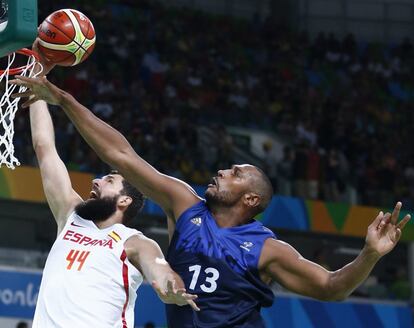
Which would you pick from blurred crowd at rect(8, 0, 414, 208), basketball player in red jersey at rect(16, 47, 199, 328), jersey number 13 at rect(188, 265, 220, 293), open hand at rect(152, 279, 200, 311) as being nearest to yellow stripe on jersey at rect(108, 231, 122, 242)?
basketball player in red jersey at rect(16, 47, 199, 328)

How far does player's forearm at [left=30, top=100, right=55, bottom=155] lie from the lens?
6.86 metres

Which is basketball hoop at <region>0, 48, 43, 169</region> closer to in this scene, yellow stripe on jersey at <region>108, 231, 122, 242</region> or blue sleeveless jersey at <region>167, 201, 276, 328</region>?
yellow stripe on jersey at <region>108, 231, 122, 242</region>

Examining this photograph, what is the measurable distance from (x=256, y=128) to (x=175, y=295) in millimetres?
14970

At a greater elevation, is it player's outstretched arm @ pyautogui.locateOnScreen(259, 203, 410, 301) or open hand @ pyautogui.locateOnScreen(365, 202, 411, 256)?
open hand @ pyautogui.locateOnScreen(365, 202, 411, 256)

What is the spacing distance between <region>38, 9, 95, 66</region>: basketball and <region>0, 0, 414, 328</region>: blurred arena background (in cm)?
759

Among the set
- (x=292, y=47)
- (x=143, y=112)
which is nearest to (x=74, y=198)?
(x=143, y=112)

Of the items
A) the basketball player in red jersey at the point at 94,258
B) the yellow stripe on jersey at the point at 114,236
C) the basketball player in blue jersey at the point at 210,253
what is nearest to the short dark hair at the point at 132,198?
the basketball player in red jersey at the point at 94,258

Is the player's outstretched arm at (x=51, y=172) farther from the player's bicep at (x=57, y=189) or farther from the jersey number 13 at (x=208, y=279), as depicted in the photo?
the jersey number 13 at (x=208, y=279)

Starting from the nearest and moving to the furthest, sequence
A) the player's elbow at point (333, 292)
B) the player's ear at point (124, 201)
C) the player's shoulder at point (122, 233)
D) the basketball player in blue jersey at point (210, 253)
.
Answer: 1. the player's elbow at point (333, 292)
2. the basketball player in blue jersey at point (210, 253)
3. the player's shoulder at point (122, 233)
4. the player's ear at point (124, 201)

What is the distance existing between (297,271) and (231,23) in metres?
20.2

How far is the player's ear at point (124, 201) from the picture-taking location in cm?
656

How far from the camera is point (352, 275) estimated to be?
16.7 feet

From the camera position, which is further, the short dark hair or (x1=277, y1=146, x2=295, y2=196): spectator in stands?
(x1=277, y1=146, x2=295, y2=196): spectator in stands

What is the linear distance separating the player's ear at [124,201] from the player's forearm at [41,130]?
2.17 ft
